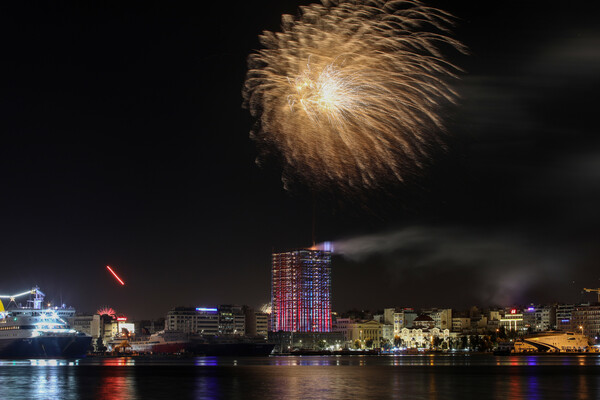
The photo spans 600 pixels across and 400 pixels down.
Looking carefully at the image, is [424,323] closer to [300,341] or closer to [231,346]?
[300,341]

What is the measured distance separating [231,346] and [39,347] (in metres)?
49.6

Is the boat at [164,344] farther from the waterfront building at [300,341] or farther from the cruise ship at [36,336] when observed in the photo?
the cruise ship at [36,336]

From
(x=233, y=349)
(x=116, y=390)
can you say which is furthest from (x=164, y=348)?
(x=116, y=390)

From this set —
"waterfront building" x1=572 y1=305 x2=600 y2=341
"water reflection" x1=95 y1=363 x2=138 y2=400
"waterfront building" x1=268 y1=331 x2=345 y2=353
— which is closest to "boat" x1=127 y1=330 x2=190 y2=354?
"waterfront building" x1=268 y1=331 x2=345 y2=353

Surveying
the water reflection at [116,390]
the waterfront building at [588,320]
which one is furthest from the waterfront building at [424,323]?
the water reflection at [116,390]

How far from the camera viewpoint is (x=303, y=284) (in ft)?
652

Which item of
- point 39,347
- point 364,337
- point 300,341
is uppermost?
point 39,347

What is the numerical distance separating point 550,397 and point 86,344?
9930 centimetres

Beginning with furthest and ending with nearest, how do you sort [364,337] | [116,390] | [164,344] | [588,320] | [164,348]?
[364,337], [588,320], [164,344], [164,348], [116,390]

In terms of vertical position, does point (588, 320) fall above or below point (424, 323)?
above

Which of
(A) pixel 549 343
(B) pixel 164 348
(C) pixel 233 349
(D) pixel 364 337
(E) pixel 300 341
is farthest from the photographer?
(D) pixel 364 337

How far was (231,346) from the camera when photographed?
152 metres

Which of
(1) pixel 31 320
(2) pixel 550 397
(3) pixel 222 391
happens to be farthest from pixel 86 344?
(2) pixel 550 397

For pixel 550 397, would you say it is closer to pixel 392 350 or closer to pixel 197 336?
pixel 197 336
